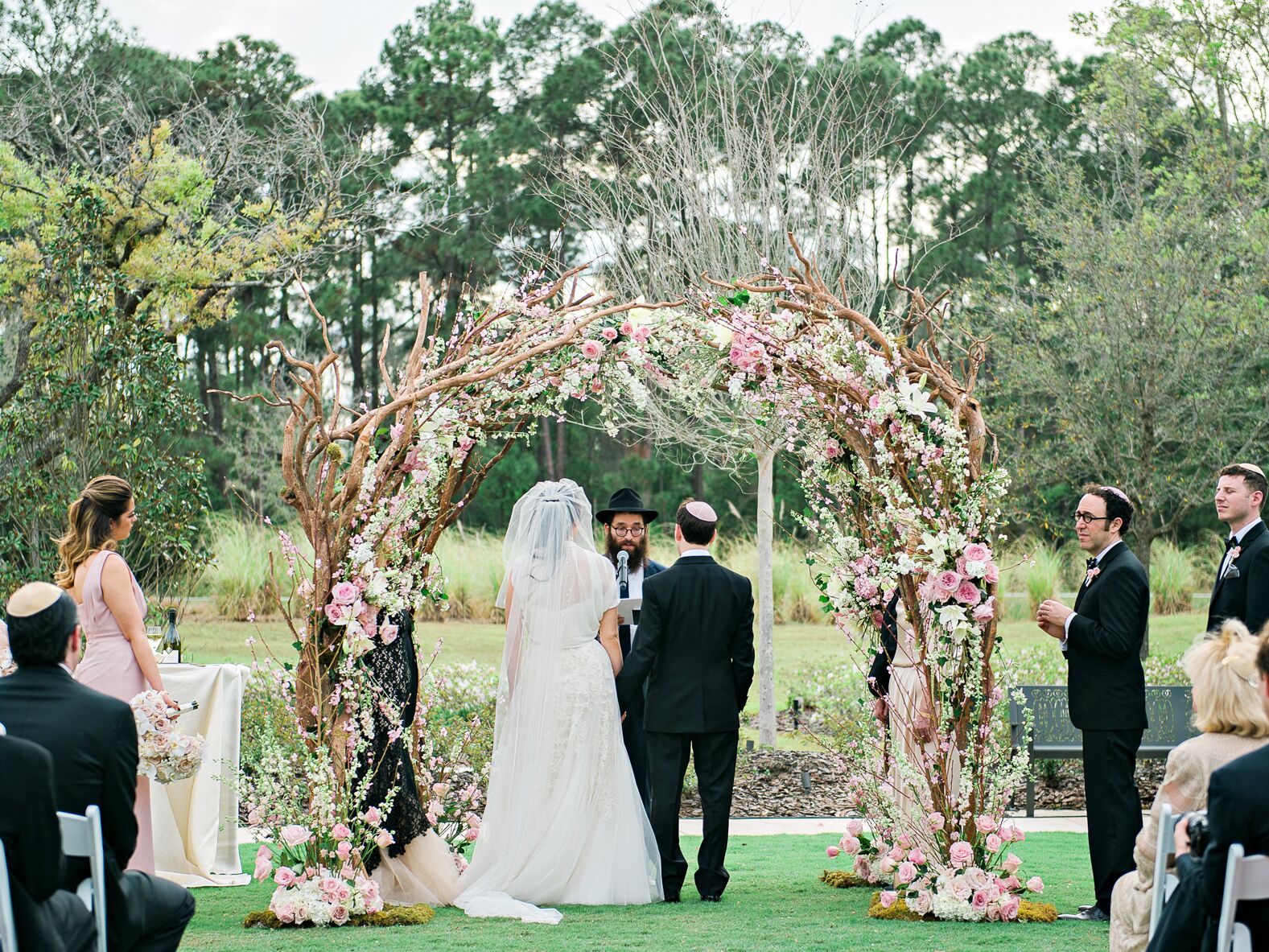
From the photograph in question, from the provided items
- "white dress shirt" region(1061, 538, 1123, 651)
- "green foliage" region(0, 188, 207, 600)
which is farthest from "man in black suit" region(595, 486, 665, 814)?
"green foliage" region(0, 188, 207, 600)

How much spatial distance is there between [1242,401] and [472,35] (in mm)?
17401

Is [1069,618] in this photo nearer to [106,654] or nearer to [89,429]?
[106,654]

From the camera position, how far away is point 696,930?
5.40 metres

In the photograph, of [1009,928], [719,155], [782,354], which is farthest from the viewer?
[719,155]

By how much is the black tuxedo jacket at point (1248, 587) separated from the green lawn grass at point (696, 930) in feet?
4.83

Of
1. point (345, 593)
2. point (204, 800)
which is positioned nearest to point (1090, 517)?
point (345, 593)

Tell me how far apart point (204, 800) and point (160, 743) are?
2.03 metres

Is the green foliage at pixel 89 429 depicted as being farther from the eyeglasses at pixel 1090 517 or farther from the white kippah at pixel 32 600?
the eyeglasses at pixel 1090 517

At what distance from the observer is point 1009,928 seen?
17.8ft

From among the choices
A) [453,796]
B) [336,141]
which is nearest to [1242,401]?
[453,796]

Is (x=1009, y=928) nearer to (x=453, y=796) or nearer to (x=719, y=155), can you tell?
(x=453, y=796)

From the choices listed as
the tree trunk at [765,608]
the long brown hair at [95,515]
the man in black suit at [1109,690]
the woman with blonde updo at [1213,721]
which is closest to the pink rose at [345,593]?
the long brown hair at [95,515]

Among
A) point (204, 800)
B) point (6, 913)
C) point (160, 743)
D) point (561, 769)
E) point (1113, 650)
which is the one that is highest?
point (1113, 650)

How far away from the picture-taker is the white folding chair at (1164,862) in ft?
11.8
